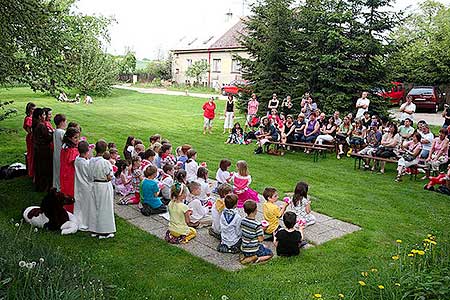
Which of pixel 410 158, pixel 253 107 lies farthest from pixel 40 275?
pixel 253 107

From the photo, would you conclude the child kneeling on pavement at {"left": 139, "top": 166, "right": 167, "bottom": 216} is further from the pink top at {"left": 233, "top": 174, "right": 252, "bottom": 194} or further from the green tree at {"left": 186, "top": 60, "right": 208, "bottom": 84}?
the green tree at {"left": 186, "top": 60, "right": 208, "bottom": 84}

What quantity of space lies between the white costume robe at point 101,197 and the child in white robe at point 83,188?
0.12 metres

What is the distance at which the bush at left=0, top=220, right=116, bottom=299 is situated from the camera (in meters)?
3.84

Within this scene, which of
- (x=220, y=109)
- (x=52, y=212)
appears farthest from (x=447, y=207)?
(x=220, y=109)

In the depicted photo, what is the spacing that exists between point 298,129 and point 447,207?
6.26 meters

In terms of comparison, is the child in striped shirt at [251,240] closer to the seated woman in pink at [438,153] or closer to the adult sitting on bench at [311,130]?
the seated woman in pink at [438,153]

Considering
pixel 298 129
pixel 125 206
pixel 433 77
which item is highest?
pixel 433 77

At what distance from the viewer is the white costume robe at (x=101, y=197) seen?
657 centimetres

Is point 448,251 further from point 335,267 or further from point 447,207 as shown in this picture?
point 447,207

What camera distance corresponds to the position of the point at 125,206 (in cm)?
848

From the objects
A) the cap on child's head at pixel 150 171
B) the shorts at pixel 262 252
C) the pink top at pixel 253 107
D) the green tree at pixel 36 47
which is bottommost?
the shorts at pixel 262 252

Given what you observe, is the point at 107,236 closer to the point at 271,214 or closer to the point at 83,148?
the point at 83,148

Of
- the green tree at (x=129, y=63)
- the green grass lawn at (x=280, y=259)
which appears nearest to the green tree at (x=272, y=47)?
the green grass lawn at (x=280, y=259)

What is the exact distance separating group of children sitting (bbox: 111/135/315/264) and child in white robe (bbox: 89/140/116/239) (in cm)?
89
